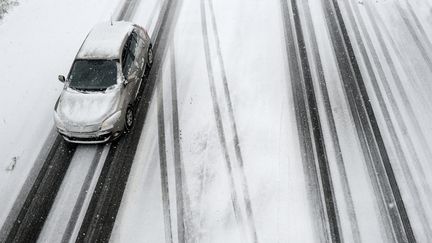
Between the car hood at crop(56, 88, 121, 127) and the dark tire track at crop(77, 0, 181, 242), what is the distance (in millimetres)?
1018

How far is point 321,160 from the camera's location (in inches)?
396

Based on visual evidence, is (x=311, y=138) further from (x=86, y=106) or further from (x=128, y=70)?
(x=86, y=106)

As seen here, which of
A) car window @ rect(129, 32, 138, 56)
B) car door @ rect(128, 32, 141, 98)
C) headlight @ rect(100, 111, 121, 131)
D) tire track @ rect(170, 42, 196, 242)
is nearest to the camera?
tire track @ rect(170, 42, 196, 242)

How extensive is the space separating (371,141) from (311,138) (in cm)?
151

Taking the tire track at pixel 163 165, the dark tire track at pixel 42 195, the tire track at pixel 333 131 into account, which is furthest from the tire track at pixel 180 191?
the tire track at pixel 333 131

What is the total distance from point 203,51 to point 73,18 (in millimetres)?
5770

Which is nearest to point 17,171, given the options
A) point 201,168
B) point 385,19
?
point 201,168

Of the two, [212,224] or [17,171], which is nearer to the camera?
[212,224]

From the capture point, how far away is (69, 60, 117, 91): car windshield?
35.1 feet

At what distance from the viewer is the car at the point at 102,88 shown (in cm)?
1012

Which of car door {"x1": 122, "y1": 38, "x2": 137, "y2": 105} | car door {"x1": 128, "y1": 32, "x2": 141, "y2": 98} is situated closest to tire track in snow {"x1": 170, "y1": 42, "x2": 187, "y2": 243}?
car door {"x1": 128, "y1": 32, "x2": 141, "y2": 98}

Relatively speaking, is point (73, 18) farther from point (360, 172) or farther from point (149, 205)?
point (360, 172)

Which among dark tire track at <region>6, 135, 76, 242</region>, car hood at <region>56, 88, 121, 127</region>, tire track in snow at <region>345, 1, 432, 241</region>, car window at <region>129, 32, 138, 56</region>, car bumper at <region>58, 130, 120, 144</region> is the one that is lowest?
tire track in snow at <region>345, 1, 432, 241</region>

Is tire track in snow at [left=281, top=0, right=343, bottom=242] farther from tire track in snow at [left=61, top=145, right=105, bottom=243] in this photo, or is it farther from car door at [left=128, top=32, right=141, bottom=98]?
tire track in snow at [left=61, top=145, right=105, bottom=243]
